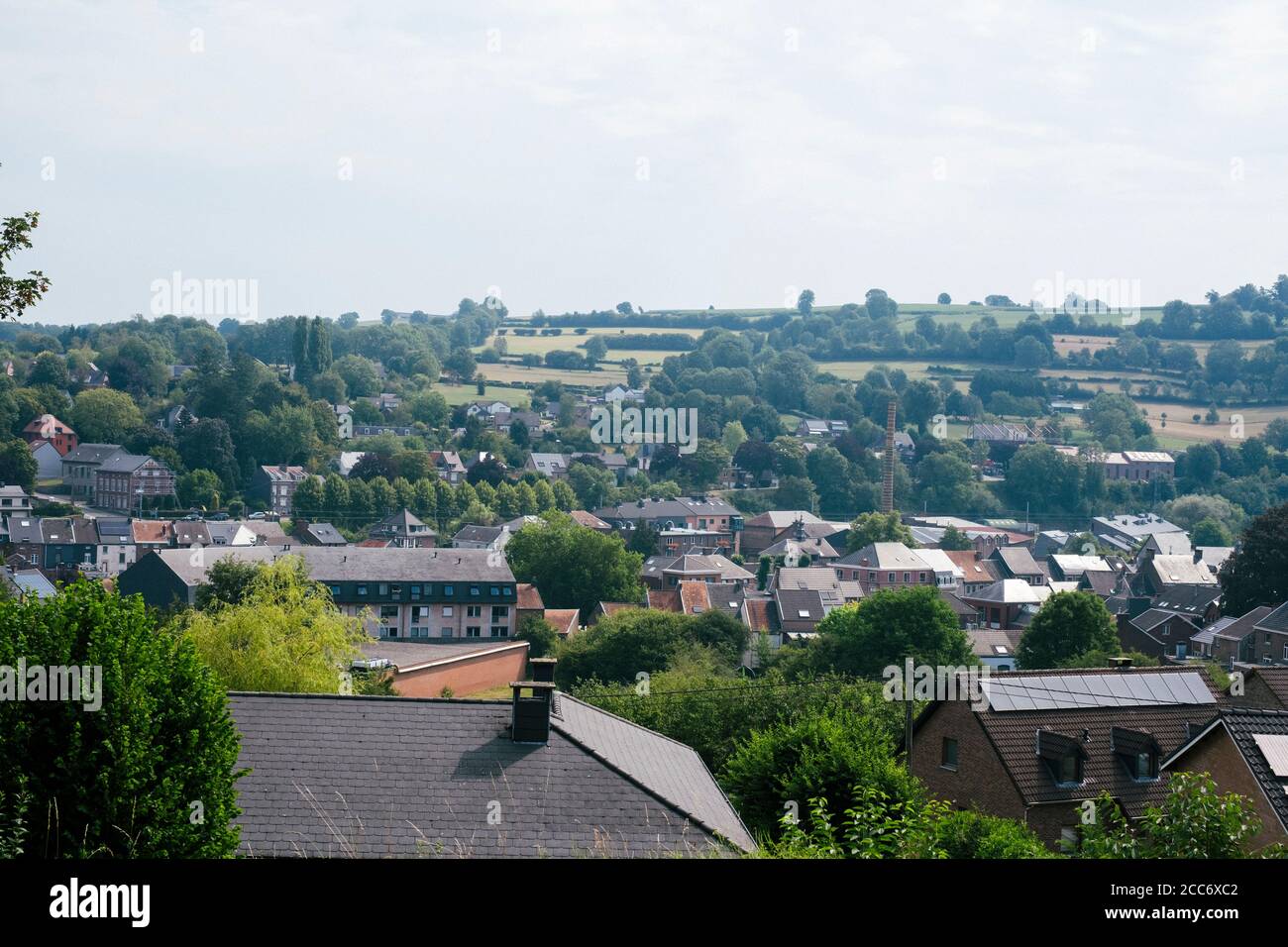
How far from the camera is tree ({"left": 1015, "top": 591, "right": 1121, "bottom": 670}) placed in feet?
155

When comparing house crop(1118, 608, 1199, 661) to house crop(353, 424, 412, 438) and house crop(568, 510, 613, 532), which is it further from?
house crop(353, 424, 412, 438)

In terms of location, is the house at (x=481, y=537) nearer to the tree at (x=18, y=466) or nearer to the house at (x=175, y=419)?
the house at (x=175, y=419)

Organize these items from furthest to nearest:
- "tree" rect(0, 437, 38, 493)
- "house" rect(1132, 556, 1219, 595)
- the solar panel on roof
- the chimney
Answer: "tree" rect(0, 437, 38, 493) → "house" rect(1132, 556, 1219, 595) → the solar panel on roof → the chimney

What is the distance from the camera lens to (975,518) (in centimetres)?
12300

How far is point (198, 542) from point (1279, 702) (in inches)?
2595

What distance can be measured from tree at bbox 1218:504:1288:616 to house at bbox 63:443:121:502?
256 ft

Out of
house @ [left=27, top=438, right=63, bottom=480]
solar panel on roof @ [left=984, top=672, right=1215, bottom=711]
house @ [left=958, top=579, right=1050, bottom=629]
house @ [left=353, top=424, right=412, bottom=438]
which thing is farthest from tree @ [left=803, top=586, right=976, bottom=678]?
house @ [left=353, top=424, right=412, bottom=438]

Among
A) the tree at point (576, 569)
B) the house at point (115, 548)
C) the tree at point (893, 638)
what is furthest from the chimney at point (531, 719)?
the house at point (115, 548)

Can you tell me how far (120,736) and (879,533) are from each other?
85.6 metres

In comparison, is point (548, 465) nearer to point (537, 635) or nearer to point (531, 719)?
point (537, 635)

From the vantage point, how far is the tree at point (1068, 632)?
1861 inches

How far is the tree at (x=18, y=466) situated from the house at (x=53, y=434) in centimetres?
1037

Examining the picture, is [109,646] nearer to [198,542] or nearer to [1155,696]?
[1155,696]

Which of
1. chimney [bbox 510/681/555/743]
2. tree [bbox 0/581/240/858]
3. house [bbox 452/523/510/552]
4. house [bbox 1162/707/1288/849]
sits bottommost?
house [bbox 452/523/510/552]
